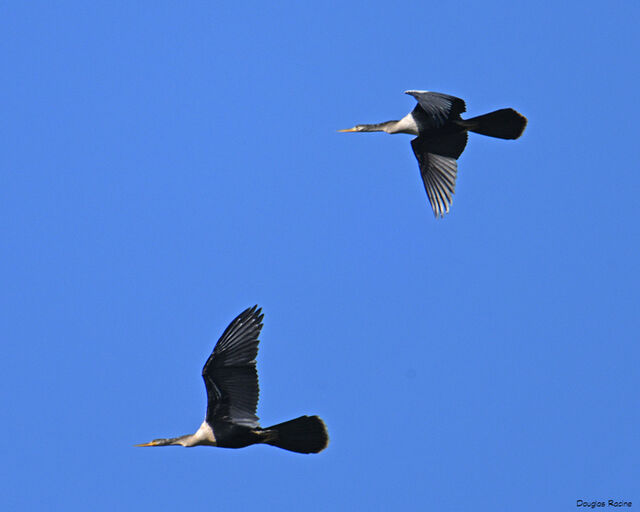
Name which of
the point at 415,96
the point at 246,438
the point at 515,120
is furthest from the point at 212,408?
the point at 515,120

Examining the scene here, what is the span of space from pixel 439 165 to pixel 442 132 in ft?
2.13

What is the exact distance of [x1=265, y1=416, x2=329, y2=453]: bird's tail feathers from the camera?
14.9m

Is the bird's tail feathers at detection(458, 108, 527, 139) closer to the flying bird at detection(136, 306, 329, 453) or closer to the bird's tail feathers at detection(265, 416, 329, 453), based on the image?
the flying bird at detection(136, 306, 329, 453)

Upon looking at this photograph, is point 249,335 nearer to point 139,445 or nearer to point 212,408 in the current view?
point 212,408

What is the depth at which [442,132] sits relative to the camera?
1812cm

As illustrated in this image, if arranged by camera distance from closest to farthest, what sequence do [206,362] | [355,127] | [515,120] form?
[206,362], [515,120], [355,127]

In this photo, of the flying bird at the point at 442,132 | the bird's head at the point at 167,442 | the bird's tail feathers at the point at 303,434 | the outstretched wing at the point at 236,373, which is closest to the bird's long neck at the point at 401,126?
the flying bird at the point at 442,132

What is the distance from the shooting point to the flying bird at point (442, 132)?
17500 millimetres

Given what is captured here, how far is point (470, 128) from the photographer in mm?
17797

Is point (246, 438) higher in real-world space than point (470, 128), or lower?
lower

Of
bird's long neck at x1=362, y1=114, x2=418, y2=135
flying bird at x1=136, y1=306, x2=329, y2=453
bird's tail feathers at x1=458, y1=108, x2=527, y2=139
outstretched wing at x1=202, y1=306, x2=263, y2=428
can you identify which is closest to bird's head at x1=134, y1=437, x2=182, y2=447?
flying bird at x1=136, y1=306, x2=329, y2=453

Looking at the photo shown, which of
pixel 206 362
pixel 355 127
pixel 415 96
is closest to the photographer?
pixel 206 362

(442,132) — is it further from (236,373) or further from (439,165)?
(236,373)

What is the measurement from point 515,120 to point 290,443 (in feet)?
20.7
